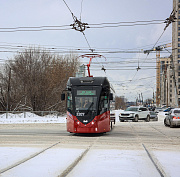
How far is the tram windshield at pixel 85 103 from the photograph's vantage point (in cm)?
1700

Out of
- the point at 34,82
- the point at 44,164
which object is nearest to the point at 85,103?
the point at 44,164

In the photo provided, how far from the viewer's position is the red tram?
16672mm

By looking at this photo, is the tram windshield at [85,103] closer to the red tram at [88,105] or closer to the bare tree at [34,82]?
the red tram at [88,105]

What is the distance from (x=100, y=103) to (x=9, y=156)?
8315 mm

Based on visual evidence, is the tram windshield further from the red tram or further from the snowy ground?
the snowy ground

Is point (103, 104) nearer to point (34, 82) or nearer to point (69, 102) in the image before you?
point (69, 102)

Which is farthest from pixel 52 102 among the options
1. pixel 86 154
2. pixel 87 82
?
pixel 86 154

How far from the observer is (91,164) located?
27.1ft

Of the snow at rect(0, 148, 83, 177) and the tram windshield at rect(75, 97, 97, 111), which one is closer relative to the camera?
the snow at rect(0, 148, 83, 177)

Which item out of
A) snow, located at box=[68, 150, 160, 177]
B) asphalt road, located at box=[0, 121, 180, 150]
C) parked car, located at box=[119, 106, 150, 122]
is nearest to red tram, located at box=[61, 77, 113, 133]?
asphalt road, located at box=[0, 121, 180, 150]

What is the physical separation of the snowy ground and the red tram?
19.5 feet

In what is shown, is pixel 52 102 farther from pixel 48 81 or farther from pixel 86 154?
pixel 86 154

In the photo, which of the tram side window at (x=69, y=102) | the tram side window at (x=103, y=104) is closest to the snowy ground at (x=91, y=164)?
the tram side window at (x=103, y=104)

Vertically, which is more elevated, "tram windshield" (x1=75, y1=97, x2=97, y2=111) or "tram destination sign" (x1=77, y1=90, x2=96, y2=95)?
"tram destination sign" (x1=77, y1=90, x2=96, y2=95)
